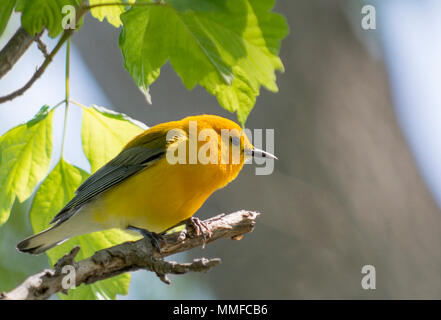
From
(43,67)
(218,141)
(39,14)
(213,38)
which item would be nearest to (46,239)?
(218,141)

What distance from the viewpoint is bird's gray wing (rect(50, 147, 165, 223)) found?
12.3ft

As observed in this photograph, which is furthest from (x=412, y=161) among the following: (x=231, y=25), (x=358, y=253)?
(x=231, y=25)

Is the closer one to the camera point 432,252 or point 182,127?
point 182,127

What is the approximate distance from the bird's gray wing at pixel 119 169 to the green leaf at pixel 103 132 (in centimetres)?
65

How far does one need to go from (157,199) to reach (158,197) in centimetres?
2

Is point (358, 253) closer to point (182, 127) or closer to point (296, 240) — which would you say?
point (296, 240)

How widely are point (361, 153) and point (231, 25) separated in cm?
532

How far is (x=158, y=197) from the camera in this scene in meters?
3.62

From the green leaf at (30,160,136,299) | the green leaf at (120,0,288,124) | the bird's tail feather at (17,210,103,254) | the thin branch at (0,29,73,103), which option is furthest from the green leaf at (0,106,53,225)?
the green leaf at (120,0,288,124)

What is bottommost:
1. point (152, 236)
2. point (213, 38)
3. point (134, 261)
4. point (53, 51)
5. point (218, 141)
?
→ point (134, 261)

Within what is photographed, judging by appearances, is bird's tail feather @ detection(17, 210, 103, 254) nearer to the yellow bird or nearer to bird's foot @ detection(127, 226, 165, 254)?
the yellow bird

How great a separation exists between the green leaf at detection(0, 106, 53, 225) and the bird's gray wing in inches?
33.3

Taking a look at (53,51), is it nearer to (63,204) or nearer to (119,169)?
(63,204)
